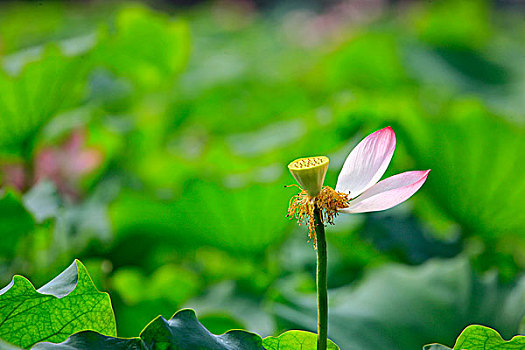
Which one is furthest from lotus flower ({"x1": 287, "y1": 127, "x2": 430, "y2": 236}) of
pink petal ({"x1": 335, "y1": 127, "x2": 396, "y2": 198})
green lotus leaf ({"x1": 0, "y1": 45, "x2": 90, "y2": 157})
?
green lotus leaf ({"x1": 0, "y1": 45, "x2": 90, "y2": 157})

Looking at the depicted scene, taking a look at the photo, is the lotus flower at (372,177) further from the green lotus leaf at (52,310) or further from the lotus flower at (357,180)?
the green lotus leaf at (52,310)

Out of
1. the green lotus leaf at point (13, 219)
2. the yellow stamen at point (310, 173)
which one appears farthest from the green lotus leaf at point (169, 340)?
the green lotus leaf at point (13, 219)

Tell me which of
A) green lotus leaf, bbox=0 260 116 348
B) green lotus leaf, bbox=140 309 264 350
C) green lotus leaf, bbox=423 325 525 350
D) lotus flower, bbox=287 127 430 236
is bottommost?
green lotus leaf, bbox=0 260 116 348

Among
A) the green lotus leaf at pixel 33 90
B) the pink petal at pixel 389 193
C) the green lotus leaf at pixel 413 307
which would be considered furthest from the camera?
the green lotus leaf at pixel 33 90

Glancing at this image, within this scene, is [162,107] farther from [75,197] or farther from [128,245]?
[128,245]

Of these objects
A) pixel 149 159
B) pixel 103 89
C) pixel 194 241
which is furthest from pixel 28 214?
pixel 103 89

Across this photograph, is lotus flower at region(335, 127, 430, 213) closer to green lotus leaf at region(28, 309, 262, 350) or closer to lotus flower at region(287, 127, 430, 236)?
lotus flower at region(287, 127, 430, 236)
